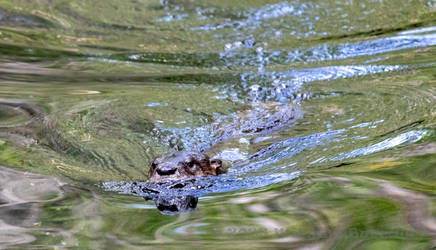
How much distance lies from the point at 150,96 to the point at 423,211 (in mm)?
3930

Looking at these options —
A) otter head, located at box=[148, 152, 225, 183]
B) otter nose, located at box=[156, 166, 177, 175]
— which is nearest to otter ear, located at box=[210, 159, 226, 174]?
otter head, located at box=[148, 152, 225, 183]

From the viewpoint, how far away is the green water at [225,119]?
104 inches

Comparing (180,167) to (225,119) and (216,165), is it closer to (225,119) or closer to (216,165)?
(216,165)

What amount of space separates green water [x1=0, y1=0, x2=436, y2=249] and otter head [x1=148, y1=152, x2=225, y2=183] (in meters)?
0.18

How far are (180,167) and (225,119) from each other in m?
1.84

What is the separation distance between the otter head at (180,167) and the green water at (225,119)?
7.2 inches

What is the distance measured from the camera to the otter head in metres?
3.86

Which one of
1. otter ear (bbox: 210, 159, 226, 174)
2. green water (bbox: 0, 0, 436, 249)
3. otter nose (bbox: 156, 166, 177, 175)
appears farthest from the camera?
otter ear (bbox: 210, 159, 226, 174)

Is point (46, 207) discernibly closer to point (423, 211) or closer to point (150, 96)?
Result: point (423, 211)

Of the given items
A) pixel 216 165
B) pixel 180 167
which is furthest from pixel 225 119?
pixel 180 167

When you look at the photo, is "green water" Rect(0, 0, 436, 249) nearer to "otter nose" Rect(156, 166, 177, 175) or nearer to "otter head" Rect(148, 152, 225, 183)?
"otter head" Rect(148, 152, 225, 183)

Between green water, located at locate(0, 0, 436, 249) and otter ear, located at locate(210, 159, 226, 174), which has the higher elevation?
green water, located at locate(0, 0, 436, 249)

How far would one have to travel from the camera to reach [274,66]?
22.3ft

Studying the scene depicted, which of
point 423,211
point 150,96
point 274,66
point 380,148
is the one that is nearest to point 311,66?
point 274,66
